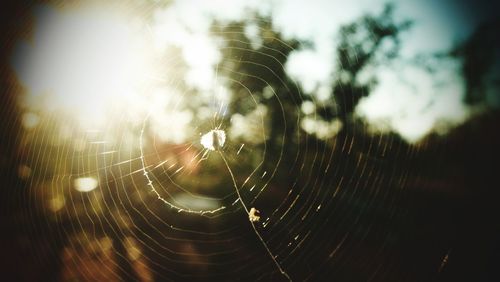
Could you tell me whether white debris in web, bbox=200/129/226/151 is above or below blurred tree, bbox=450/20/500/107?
above

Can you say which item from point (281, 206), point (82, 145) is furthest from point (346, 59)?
point (82, 145)

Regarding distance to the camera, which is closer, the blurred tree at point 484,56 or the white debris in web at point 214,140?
the white debris in web at point 214,140

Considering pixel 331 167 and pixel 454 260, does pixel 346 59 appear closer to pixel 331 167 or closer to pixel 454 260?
pixel 331 167

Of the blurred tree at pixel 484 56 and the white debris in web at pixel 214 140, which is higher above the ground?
the white debris in web at pixel 214 140

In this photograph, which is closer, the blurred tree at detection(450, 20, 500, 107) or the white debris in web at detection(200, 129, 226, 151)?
the white debris in web at detection(200, 129, 226, 151)

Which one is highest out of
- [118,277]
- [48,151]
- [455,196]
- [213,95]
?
[48,151]

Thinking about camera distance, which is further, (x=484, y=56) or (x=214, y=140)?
(x=484, y=56)

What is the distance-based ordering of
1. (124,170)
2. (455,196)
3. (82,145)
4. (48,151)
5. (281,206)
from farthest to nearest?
(124,170), (281,206), (455,196), (48,151), (82,145)

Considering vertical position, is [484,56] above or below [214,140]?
below
